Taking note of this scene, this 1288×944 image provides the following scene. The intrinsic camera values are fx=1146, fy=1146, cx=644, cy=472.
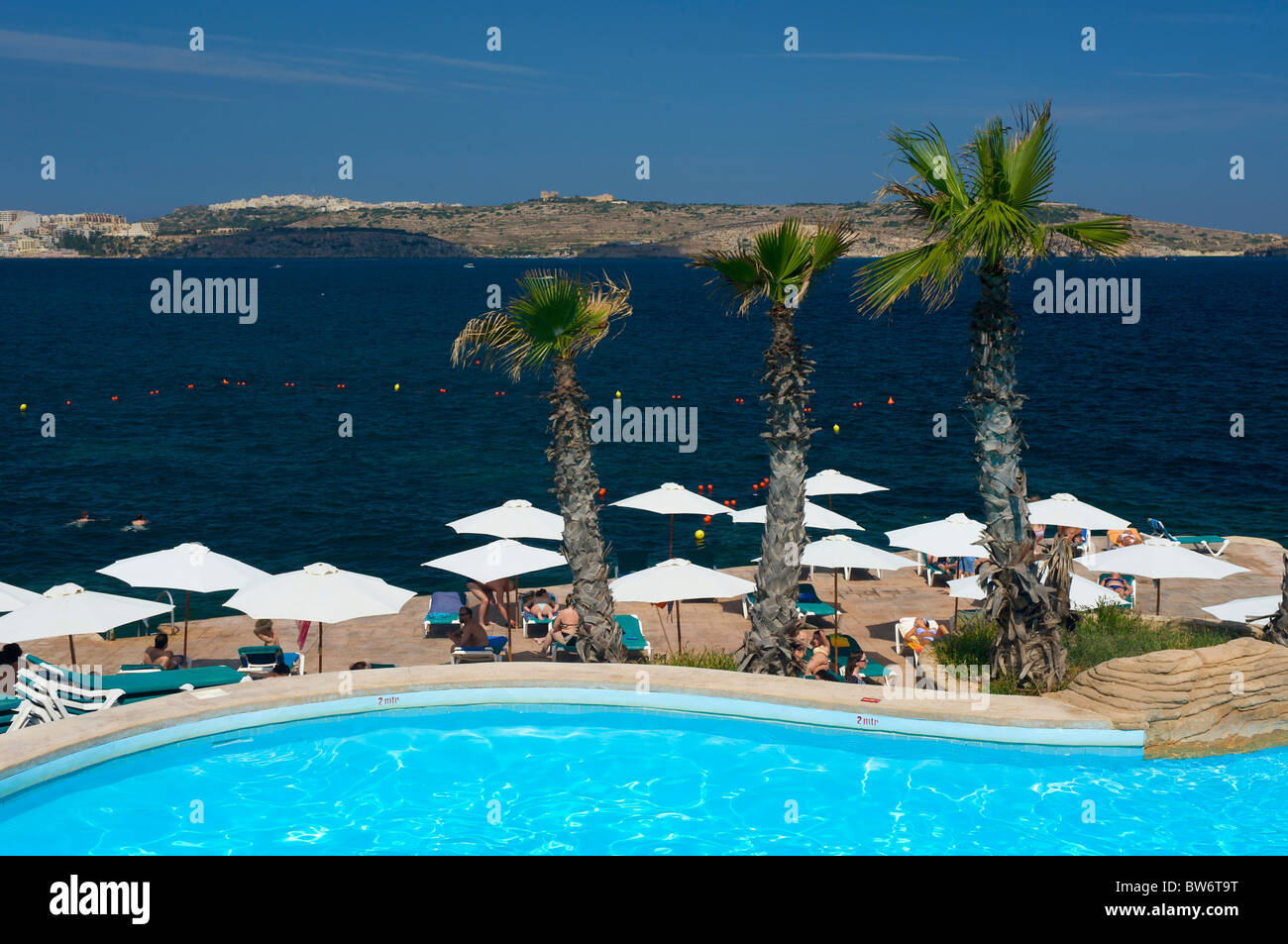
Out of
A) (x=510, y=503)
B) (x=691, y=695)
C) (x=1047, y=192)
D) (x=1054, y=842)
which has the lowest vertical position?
(x=1054, y=842)

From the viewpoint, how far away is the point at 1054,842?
1141 centimetres

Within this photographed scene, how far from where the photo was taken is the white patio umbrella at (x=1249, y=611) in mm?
17656

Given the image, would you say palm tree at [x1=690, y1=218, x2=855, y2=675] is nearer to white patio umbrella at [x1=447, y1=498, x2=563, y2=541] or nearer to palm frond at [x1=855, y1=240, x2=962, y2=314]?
palm frond at [x1=855, y1=240, x2=962, y2=314]

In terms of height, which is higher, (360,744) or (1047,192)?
(1047,192)

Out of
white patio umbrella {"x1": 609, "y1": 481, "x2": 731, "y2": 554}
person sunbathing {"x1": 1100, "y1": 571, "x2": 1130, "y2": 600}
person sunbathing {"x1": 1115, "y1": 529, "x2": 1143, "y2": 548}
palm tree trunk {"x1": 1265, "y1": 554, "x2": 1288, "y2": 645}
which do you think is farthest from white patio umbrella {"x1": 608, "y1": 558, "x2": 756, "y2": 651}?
person sunbathing {"x1": 1115, "y1": 529, "x2": 1143, "y2": 548}

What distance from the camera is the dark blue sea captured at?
3653cm

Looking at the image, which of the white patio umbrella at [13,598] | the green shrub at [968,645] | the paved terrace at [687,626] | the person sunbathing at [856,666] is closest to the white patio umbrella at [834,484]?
the paved terrace at [687,626]

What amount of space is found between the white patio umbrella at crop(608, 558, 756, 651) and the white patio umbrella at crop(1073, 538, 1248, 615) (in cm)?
643

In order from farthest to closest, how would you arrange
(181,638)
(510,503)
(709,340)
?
(709,340), (510,503), (181,638)

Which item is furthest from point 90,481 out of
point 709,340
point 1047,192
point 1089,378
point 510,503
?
point 709,340

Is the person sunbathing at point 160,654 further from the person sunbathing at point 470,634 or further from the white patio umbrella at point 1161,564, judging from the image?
the white patio umbrella at point 1161,564

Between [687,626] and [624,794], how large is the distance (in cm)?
865

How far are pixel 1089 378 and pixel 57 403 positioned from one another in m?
61.9

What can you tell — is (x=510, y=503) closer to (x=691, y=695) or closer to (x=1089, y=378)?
(x=691, y=695)
